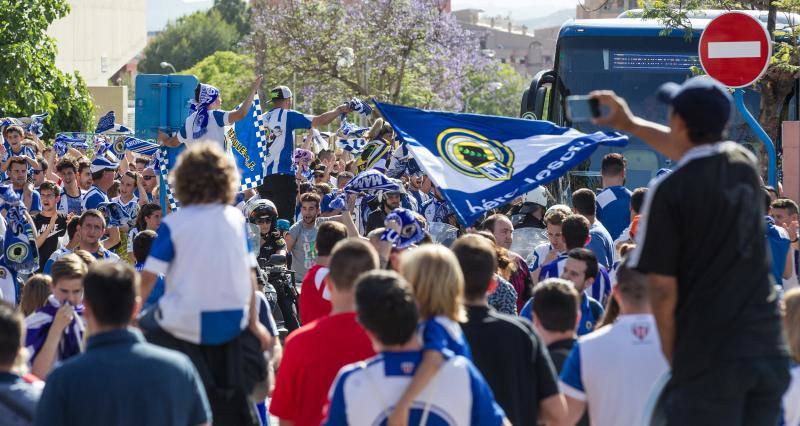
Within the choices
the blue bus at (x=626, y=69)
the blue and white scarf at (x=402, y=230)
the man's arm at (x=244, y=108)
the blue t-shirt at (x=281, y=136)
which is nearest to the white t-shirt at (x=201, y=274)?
the blue and white scarf at (x=402, y=230)

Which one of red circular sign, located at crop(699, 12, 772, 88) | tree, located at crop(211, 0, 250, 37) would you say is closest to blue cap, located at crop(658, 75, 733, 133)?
red circular sign, located at crop(699, 12, 772, 88)

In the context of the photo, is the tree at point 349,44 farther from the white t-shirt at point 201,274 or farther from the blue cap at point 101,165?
the white t-shirt at point 201,274

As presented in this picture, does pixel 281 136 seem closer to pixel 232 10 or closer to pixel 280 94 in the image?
pixel 280 94

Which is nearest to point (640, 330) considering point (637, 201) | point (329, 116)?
point (637, 201)

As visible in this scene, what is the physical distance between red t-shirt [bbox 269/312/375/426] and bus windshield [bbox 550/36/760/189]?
31.8ft

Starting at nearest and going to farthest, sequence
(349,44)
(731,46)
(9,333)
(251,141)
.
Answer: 1. (9,333)
2. (731,46)
3. (251,141)
4. (349,44)

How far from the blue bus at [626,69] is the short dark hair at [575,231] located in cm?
628

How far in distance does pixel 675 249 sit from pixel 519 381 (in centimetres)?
109

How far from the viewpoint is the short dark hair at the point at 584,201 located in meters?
9.83

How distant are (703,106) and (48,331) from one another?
3.26 m

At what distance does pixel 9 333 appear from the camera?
500cm

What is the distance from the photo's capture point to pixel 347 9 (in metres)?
46.2

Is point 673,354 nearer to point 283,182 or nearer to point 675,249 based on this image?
point 675,249

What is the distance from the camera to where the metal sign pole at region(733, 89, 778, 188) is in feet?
33.3
